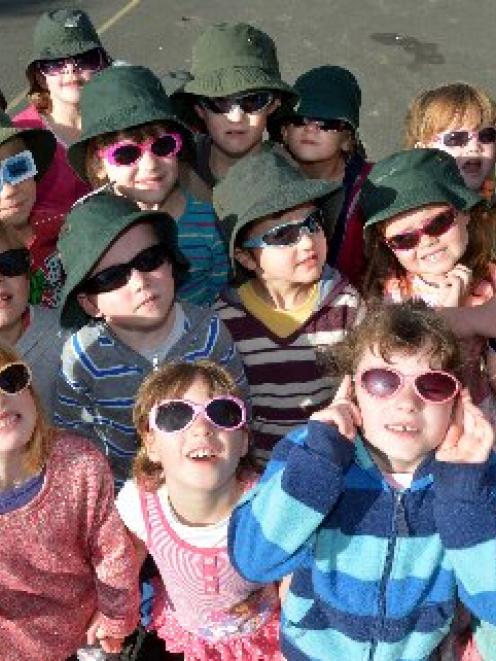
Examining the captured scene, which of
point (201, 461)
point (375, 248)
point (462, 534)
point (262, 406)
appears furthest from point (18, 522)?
point (375, 248)

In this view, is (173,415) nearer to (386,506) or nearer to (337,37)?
(386,506)

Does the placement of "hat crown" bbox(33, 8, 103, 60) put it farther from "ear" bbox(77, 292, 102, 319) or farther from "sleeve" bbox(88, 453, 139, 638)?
"sleeve" bbox(88, 453, 139, 638)

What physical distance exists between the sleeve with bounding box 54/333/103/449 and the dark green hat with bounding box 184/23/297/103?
1.42 metres

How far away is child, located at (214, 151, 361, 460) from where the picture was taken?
3305 millimetres

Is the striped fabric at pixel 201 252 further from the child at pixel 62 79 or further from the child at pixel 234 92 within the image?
the child at pixel 62 79

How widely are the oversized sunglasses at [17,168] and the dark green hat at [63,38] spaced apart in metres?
1.14

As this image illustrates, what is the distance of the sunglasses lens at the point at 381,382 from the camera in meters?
2.45

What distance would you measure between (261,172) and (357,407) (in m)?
1.15

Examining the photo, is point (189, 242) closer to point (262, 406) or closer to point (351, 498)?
point (262, 406)

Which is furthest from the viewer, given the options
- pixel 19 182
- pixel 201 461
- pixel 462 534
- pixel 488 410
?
pixel 19 182

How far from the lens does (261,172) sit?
336 cm

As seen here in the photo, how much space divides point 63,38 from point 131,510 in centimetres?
278

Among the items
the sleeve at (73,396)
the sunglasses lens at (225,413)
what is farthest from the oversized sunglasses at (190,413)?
the sleeve at (73,396)

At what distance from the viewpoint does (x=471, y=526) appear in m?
2.35
